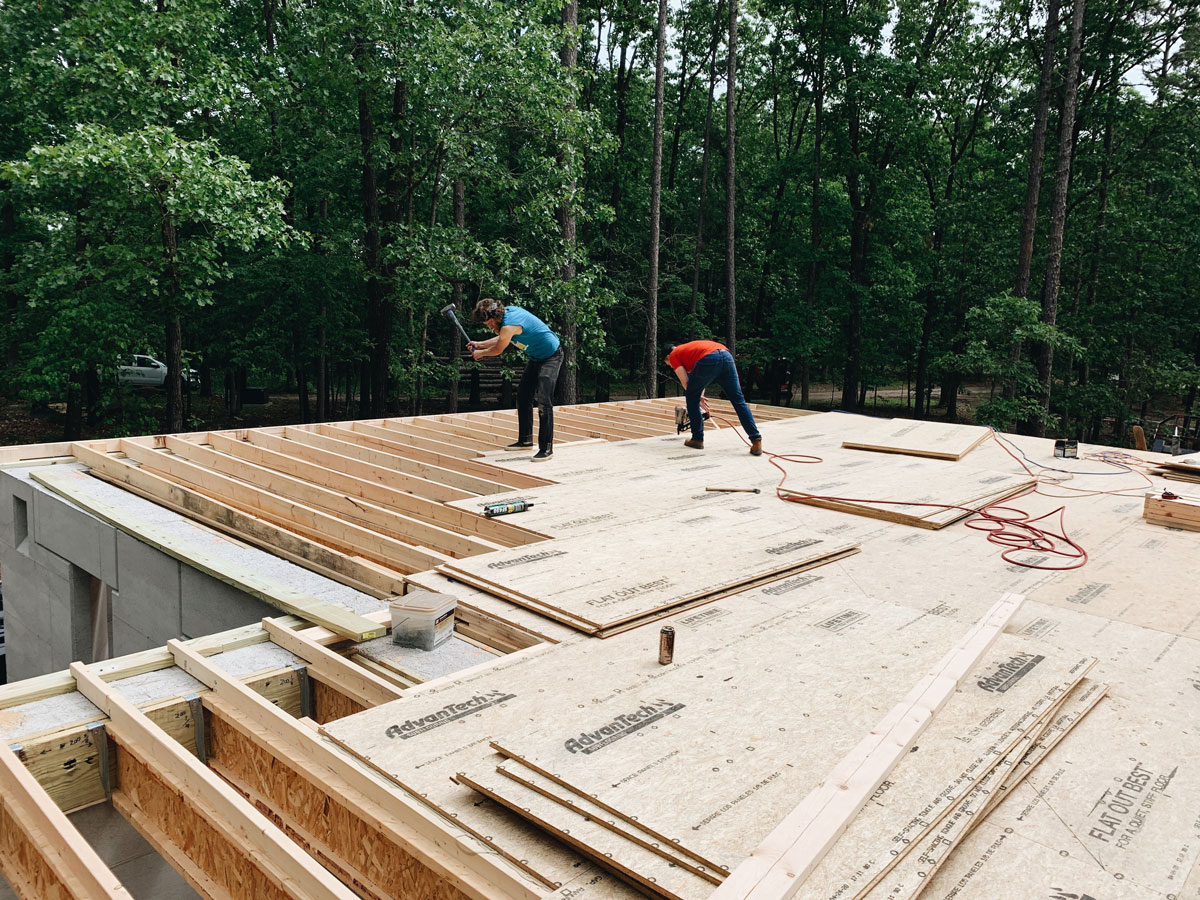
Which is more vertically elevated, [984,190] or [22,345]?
[984,190]

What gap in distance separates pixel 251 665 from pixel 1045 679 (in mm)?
2924

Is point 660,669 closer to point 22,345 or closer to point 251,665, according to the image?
point 251,665

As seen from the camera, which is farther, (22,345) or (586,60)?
(586,60)

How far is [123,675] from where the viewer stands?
2682mm

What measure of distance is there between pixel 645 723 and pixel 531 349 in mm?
4340

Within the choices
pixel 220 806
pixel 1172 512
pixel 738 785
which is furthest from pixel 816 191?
pixel 220 806

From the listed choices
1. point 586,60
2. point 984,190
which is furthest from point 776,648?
point 586,60

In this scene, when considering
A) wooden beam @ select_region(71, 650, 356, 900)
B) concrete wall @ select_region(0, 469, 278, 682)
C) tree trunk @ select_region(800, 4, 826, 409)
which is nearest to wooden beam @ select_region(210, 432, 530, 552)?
Result: concrete wall @ select_region(0, 469, 278, 682)

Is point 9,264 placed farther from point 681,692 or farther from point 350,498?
point 681,692

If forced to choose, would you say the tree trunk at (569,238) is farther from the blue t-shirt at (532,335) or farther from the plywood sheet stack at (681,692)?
the plywood sheet stack at (681,692)

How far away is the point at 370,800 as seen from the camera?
193 cm

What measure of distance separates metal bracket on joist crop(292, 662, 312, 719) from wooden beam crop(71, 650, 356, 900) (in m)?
0.59

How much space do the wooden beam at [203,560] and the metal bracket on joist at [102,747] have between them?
834mm

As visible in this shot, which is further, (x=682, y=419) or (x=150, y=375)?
(x=150, y=375)
